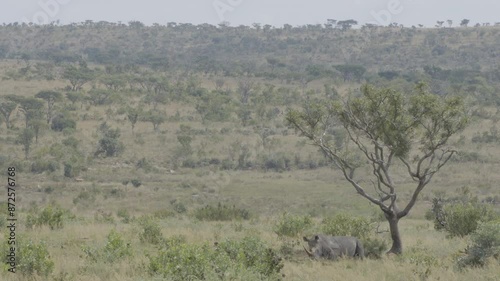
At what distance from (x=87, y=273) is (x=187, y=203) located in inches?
887

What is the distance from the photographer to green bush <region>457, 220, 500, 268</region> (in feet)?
36.1

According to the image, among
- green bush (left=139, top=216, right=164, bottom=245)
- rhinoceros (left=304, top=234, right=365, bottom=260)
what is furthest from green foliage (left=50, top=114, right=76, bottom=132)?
rhinoceros (left=304, top=234, right=365, bottom=260)

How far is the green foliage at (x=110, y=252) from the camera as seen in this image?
11.1 meters

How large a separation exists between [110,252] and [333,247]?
4.39 metres

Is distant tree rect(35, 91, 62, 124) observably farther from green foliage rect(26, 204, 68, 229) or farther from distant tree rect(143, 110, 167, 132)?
green foliage rect(26, 204, 68, 229)

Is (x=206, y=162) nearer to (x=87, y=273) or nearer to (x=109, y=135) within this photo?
(x=109, y=135)

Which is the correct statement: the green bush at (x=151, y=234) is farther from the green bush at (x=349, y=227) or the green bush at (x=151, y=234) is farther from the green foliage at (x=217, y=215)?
the green foliage at (x=217, y=215)

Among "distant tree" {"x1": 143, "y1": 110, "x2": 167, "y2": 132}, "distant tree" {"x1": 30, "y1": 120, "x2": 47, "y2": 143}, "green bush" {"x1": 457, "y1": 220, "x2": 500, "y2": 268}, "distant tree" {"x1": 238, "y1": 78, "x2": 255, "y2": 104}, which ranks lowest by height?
"distant tree" {"x1": 30, "y1": 120, "x2": 47, "y2": 143}

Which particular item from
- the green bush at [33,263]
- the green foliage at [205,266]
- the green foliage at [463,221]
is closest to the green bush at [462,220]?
the green foliage at [463,221]

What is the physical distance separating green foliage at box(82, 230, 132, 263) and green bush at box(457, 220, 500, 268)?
6194 mm

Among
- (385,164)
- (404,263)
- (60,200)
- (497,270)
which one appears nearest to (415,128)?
(385,164)

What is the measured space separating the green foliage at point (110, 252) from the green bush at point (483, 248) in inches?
244

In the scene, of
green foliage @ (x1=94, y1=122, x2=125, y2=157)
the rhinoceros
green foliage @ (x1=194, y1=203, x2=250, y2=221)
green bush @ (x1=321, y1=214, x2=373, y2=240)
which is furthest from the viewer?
green foliage @ (x1=94, y1=122, x2=125, y2=157)

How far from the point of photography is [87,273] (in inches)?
403
